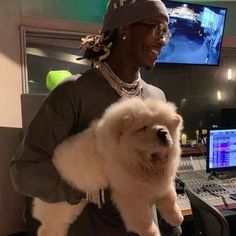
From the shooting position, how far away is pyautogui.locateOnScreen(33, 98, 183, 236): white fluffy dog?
1.07m

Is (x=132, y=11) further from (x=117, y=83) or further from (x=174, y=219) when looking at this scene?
(x=174, y=219)

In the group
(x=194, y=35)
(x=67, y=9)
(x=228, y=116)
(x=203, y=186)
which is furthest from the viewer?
(x=228, y=116)

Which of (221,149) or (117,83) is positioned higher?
(117,83)

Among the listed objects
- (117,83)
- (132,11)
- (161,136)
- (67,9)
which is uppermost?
(67,9)

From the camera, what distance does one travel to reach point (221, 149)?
2.95 metres

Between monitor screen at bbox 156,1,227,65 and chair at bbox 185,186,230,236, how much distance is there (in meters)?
1.38

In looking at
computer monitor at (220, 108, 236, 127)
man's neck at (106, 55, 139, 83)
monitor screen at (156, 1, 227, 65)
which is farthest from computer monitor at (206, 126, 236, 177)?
man's neck at (106, 55, 139, 83)

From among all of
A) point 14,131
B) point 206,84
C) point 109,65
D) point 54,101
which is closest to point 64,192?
point 54,101

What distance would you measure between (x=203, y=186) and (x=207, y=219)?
29.3 inches

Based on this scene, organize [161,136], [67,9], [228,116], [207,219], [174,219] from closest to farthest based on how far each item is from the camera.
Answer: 1. [161,136]
2. [174,219]
3. [207,219]
4. [67,9]
5. [228,116]

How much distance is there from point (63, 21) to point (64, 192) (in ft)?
6.45

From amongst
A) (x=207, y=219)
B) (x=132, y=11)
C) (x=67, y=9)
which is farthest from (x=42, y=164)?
(x=67, y=9)

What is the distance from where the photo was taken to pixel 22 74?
2.62 m

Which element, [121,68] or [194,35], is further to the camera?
[194,35]
